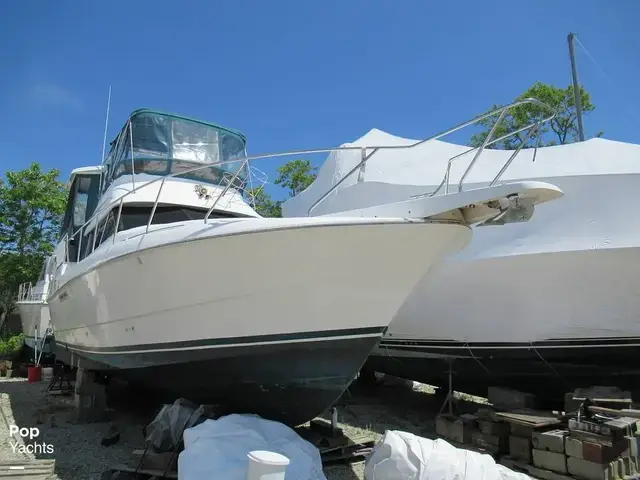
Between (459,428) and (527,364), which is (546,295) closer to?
(527,364)

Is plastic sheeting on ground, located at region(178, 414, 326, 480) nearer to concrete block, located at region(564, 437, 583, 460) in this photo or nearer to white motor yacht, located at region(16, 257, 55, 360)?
concrete block, located at region(564, 437, 583, 460)

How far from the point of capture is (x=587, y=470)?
431cm

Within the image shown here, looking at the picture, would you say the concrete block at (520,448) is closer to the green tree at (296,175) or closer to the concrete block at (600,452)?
the concrete block at (600,452)

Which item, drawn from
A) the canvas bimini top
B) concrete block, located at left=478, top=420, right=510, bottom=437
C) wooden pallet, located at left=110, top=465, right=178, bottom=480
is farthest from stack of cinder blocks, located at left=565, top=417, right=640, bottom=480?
the canvas bimini top

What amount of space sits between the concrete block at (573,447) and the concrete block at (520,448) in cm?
41

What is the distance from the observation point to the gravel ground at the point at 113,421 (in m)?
4.60

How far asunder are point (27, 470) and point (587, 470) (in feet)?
15.2

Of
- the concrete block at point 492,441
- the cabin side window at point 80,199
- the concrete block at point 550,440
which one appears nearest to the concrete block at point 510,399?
the concrete block at point 492,441

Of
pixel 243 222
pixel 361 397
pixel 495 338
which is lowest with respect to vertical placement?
pixel 361 397

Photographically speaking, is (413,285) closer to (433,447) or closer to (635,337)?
(433,447)

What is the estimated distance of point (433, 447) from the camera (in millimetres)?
3686

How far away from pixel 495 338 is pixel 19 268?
18.3 metres

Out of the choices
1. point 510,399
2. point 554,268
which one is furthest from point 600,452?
point 554,268

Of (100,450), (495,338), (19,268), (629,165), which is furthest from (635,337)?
(19,268)
